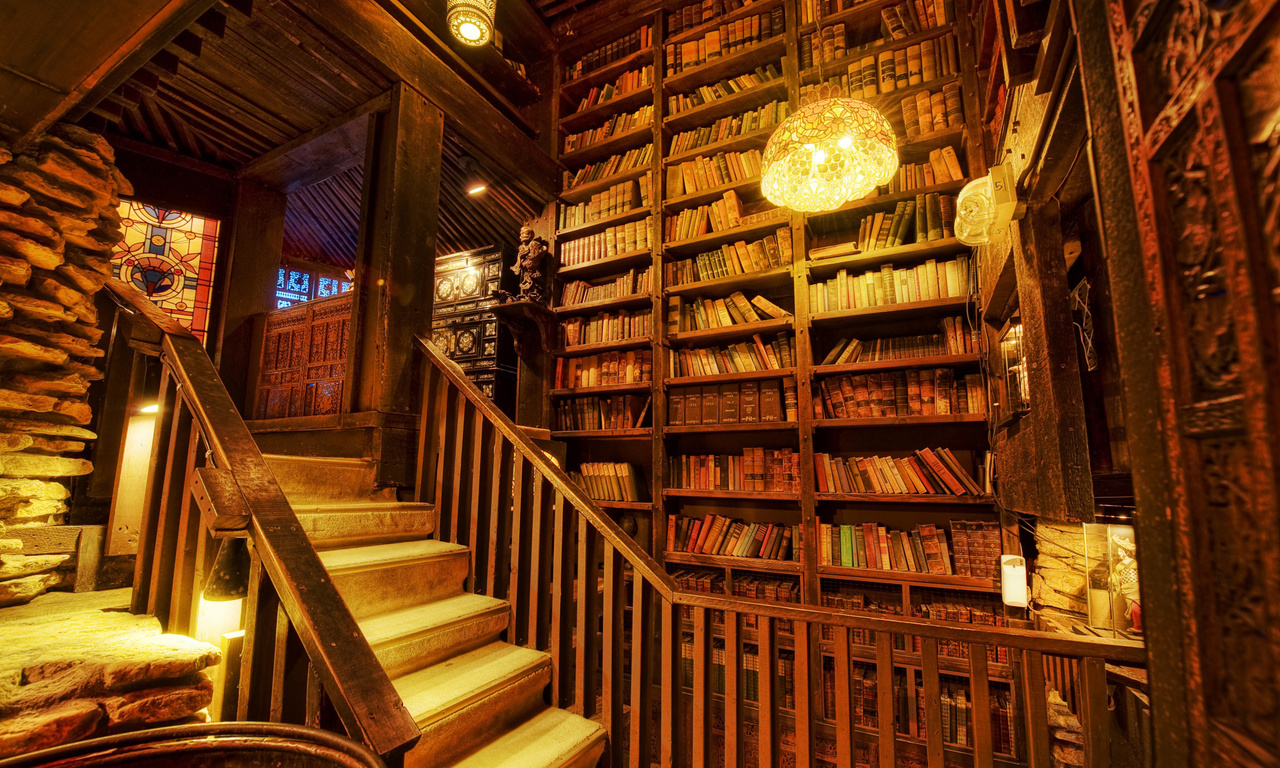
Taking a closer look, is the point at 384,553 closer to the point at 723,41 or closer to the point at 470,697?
the point at 470,697

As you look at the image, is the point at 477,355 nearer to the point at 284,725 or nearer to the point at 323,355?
the point at 323,355

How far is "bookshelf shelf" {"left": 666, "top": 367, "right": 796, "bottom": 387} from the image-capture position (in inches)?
122

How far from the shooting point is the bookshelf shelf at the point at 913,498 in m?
2.59

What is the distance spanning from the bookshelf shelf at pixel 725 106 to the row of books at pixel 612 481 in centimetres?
259

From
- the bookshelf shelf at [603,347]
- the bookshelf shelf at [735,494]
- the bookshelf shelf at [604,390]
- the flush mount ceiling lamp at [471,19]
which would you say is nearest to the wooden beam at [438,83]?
the flush mount ceiling lamp at [471,19]

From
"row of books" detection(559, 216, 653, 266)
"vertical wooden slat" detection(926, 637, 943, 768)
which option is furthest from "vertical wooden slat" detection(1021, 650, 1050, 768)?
"row of books" detection(559, 216, 653, 266)

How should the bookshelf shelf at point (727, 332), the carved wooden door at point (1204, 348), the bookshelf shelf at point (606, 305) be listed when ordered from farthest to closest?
the bookshelf shelf at point (606, 305) → the bookshelf shelf at point (727, 332) → the carved wooden door at point (1204, 348)

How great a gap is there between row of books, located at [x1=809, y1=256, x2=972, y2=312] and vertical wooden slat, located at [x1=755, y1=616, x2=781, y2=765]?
2040 mm

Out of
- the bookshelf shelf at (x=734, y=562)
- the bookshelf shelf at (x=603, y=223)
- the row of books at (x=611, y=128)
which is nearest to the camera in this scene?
the bookshelf shelf at (x=734, y=562)

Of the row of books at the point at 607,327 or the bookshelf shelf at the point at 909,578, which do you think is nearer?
the bookshelf shelf at the point at 909,578

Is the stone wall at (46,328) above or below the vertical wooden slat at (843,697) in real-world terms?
above

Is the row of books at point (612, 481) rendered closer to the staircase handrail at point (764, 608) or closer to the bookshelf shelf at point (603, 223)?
the staircase handrail at point (764, 608)

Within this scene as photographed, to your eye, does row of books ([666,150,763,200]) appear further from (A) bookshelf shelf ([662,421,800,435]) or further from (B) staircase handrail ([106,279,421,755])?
(B) staircase handrail ([106,279,421,755])

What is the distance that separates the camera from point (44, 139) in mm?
1947
